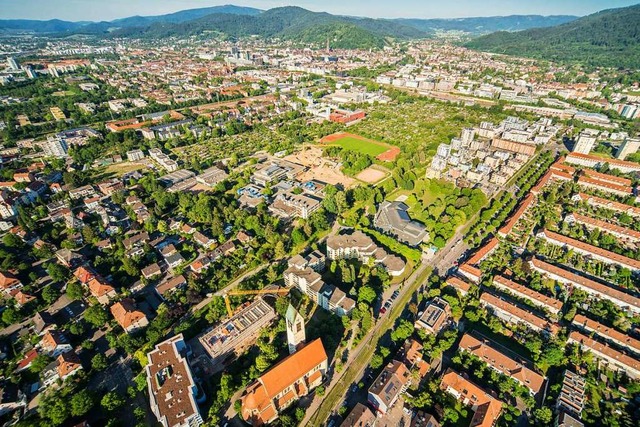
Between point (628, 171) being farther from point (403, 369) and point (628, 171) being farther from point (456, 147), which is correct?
point (403, 369)

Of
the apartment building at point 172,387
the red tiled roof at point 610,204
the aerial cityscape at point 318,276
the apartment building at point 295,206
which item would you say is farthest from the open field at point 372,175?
the apartment building at point 172,387

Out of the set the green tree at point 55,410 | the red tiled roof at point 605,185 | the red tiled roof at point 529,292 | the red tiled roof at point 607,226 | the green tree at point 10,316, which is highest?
the red tiled roof at point 605,185

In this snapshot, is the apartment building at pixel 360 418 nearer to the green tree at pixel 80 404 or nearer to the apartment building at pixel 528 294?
the green tree at pixel 80 404

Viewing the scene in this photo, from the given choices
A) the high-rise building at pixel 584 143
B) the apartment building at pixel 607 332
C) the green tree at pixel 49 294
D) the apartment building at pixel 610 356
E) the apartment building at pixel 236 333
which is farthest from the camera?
the high-rise building at pixel 584 143

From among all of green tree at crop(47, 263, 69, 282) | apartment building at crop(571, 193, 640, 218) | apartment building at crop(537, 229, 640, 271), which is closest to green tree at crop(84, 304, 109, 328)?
green tree at crop(47, 263, 69, 282)

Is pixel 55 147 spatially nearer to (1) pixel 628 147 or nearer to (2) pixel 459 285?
(2) pixel 459 285
